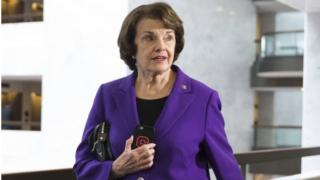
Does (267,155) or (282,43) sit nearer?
(267,155)

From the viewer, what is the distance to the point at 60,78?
46.2 feet

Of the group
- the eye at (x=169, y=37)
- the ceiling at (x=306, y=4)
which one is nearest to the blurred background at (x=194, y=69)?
the ceiling at (x=306, y=4)

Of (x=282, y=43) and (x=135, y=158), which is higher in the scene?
(x=282, y=43)

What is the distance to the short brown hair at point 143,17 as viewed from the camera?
193 centimetres

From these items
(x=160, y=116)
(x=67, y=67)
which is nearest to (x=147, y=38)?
(x=160, y=116)

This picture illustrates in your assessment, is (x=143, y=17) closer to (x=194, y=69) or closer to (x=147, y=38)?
(x=147, y=38)

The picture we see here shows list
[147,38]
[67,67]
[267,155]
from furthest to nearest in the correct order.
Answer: [67,67], [267,155], [147,38]

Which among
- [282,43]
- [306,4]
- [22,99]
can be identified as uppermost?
[306,4]

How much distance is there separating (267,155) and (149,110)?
3519mm

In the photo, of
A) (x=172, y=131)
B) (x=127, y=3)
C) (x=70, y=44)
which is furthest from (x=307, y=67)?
(x=172, y=131)

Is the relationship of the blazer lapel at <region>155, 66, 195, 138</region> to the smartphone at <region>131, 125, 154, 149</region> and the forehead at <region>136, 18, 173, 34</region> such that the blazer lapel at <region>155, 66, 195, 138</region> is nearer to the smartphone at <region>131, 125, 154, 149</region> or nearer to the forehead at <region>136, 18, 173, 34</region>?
the smartphone at <region>131, 125, 154, 149</region>

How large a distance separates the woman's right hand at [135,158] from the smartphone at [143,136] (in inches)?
0.8

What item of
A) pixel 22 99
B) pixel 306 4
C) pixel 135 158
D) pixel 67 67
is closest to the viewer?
pixel 135 158

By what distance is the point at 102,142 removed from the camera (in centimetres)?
195
